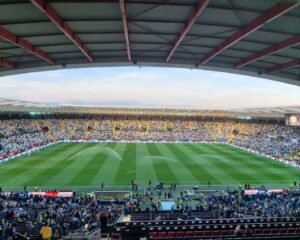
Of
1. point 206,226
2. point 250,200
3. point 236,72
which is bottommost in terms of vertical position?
point 250,200

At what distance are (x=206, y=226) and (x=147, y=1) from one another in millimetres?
9495

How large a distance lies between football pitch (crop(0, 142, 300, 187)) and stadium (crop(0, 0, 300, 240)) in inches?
5.5

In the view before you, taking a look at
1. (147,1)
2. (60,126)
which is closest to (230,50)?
(147,1)

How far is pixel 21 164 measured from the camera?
4328 centimetres

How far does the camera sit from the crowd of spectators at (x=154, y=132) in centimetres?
5964

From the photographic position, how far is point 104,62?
14.6 meters

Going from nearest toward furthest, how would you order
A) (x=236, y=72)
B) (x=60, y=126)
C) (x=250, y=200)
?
(x=236, y=72)
(x=250, y=200)
(x=60, y=126)

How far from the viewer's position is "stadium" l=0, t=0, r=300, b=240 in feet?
31.6

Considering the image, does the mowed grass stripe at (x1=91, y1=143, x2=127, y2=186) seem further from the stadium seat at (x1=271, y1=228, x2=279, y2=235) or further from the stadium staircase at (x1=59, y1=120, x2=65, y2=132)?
the stadium staircase at (x1=59, y1=120, x2=65, y2=132)

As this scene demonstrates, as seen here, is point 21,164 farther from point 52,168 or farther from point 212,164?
point 212,164

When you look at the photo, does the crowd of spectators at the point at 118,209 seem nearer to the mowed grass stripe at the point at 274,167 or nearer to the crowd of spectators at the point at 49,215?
the crowd of spectators at the point at 49,215

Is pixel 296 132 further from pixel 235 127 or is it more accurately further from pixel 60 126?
pixel 60 126

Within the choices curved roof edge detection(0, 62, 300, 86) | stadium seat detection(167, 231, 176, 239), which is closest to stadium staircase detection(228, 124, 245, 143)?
curved roof edge detection(0, 62, 300, 86)

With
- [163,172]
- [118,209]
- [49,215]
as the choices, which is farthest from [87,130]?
[49,215]
